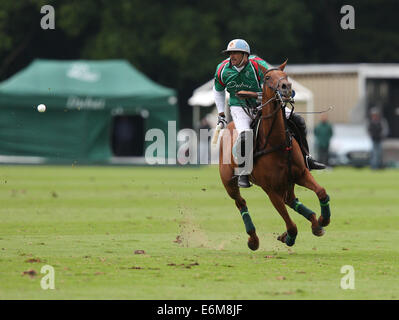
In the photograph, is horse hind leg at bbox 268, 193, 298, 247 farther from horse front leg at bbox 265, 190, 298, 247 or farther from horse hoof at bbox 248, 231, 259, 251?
horse hoof at bbox 248, 231, 259, 251

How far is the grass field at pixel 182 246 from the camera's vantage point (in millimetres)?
9836

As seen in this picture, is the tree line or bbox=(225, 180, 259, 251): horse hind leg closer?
bbox=(225, 180, 259, 251): horse hind leg

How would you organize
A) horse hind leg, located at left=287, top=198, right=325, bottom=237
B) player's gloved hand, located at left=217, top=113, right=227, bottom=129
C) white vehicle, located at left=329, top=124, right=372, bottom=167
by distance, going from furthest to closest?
white vehicle, located at left=329, top=124, right=372, bottom=167 → player's gloved hand, located at left=217, top=113, right=227, bottom=129 → horse hind leg, located at left=287, top=198, right=325, bottom=237

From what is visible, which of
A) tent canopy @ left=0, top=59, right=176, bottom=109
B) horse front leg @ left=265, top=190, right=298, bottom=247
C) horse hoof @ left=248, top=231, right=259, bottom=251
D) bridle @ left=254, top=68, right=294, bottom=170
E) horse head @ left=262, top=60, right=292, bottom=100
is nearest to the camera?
horse head @ left=262, top=60, right=292, bottom=100

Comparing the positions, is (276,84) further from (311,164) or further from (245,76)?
(311,164)

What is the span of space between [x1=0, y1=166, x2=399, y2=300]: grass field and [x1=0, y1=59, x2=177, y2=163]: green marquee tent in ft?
46.9

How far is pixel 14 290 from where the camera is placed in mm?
9617

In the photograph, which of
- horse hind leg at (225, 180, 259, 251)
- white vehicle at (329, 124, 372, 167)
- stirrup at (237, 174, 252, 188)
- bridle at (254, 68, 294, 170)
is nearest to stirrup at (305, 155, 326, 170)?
bridle at (254, 68, 294, 170)

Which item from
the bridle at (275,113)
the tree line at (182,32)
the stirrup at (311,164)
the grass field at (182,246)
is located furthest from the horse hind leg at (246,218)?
the tree line at (182,32)

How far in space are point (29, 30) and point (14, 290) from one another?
1742 inches

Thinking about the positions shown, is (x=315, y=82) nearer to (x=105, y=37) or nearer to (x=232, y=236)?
(x=105, y=37)

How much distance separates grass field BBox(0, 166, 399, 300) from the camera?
984 cm

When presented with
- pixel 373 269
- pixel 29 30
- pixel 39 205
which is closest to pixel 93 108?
pixel 29 30
